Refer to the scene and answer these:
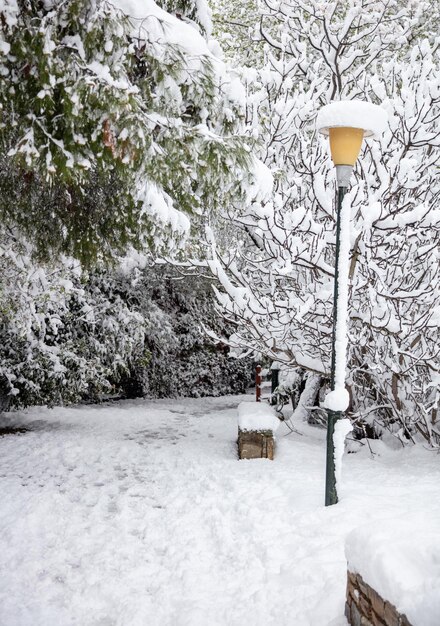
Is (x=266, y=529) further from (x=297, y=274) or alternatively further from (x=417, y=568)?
(x=297, y=274)

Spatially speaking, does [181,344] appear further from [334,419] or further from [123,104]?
[123,104]

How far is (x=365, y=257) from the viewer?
6777 mm

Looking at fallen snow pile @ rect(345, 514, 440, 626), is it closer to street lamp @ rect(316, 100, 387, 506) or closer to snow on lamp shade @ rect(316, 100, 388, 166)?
street lamp @ rect(316, 100, 387, 506)

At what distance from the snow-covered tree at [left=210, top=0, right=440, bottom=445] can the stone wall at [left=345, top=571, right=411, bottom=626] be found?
147 inches

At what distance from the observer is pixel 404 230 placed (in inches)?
287

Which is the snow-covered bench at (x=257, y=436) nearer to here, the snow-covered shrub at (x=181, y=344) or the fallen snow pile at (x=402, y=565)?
the fallen snow pile at (x=402, y=565)

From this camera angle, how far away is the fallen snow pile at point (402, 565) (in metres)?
2.46

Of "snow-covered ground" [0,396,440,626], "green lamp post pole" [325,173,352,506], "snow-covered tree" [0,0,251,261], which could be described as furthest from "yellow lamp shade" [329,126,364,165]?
"snow-covered ground" [0,396,440,626]

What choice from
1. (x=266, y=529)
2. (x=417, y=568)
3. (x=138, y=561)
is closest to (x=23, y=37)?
(x=417, y=568)

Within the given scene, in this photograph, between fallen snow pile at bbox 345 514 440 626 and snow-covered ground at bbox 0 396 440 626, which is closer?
fallen snow pile at bbox 345 514 440 626

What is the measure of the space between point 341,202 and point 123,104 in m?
2.86

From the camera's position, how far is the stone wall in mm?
2697

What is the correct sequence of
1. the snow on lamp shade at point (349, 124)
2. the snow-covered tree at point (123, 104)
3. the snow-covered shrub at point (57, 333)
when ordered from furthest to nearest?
the snow-covered shrub at point (57, 333)
the snow on lamp shade at point (349, 124)
the snow-covered tree at point (123, 104)

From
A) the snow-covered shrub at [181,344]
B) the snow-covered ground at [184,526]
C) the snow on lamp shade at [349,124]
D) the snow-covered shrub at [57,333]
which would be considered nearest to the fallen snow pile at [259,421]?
the snow-covered ground at [184,526]
